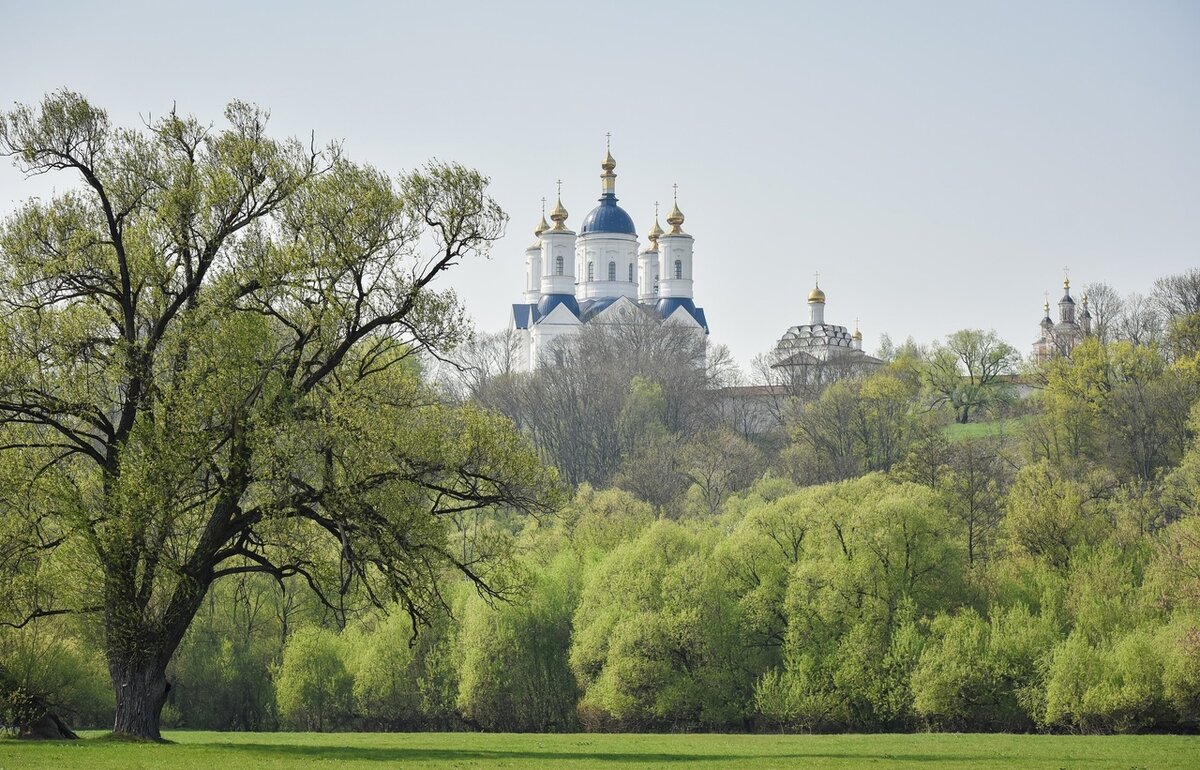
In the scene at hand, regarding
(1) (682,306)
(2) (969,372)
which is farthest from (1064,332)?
(1) (682,306)

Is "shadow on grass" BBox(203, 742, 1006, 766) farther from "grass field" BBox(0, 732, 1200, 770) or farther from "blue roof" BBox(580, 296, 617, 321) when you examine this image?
"blue roof" BBox(580, 296, 617, 321)

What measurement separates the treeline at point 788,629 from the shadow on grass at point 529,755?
8.52 meters

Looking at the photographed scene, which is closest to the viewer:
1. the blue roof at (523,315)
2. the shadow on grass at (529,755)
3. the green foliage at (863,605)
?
the shadow on grass at (529,755)

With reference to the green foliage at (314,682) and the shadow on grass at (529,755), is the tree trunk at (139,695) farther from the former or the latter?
the green foliage at (314,682)

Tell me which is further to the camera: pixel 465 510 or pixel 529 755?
pixel 465 510

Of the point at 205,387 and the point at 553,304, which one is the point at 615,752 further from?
the point at 553,304

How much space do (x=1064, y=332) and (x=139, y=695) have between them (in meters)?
81.0

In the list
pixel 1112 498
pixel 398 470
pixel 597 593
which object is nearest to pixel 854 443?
pixel 1112 498

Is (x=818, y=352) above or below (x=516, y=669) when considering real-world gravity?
above

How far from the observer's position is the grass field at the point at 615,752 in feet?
61.9

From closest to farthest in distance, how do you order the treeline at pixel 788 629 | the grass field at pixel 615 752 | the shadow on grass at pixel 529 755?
the grass field at pixel 615 752 < the shadow on grass at pixel 529 755 < the treeline at pixel 788 629

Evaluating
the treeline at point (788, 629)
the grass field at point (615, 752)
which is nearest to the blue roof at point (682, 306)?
the treeline at point (788, 629)

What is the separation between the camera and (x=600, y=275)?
11300 centimetres

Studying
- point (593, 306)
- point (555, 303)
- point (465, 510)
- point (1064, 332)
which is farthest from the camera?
point (555, 303)
